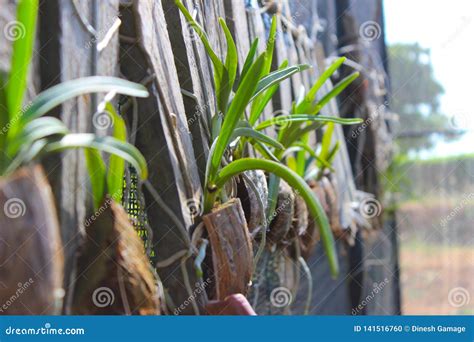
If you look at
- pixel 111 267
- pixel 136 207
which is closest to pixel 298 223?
pixel 136 207

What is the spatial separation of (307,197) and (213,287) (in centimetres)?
17

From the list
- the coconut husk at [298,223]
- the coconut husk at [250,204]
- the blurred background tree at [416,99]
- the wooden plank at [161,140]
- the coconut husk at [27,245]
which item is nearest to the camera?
the coconut husk at [27,245]

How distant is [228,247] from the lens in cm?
99

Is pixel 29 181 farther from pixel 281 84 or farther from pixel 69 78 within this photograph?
pixel 281 84

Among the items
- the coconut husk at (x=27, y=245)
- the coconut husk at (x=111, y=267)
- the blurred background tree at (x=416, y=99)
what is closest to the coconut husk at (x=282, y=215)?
the coconut husk at (x=111, y=267)

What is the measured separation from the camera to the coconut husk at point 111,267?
29.4 inches

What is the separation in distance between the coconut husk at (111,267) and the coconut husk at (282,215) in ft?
1.87

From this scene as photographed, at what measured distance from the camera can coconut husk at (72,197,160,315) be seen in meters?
0.75

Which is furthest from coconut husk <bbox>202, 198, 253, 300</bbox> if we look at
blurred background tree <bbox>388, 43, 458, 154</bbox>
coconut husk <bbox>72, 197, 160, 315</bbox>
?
blurred background tree <bbox>388, 43, 458, 154</bbox>

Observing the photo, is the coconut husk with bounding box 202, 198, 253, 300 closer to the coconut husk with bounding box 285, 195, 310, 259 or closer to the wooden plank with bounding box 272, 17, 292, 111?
the coconut husk with bounding box 285, 195, 310, 259

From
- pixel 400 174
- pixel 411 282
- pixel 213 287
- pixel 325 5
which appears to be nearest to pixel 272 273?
pixel 213 287

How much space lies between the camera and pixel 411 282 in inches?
138

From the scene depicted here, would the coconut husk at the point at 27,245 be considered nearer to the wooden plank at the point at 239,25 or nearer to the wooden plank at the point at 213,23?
the wooden plank at the point at 213,23

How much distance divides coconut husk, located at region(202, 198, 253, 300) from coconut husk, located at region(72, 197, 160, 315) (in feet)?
0.68
